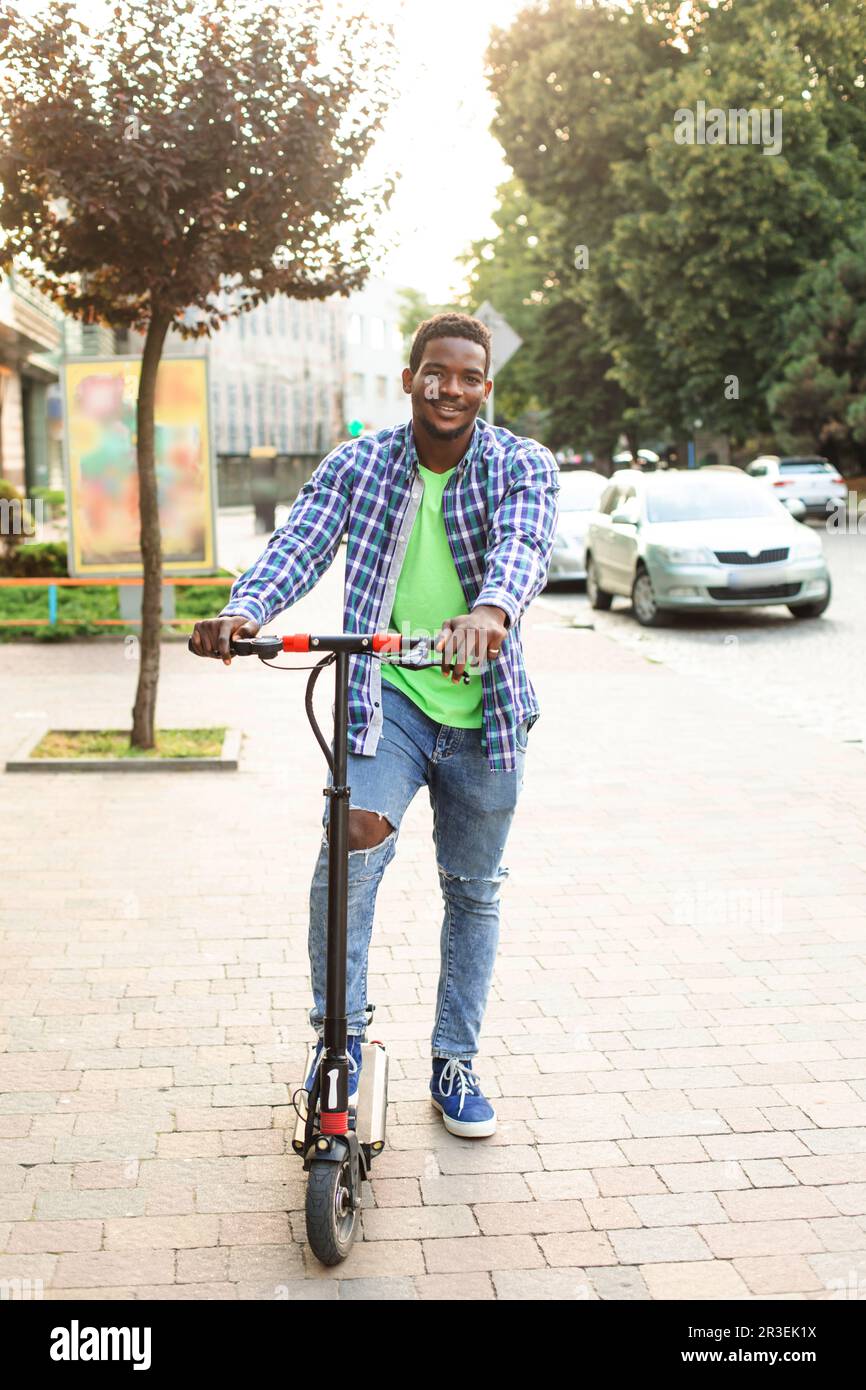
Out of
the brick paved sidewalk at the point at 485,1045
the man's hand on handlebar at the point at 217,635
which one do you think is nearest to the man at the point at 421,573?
the man's hand on handlebar at the point at 217,635

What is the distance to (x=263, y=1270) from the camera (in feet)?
10.1

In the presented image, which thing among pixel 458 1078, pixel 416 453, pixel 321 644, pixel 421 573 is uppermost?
pixel 416 453

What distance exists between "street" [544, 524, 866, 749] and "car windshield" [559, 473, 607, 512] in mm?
1686

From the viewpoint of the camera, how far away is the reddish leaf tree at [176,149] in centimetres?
742

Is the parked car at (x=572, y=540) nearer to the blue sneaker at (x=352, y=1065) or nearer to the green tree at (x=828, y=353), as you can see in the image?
the green tree at (x=828, y=353)

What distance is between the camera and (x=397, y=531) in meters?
3.46

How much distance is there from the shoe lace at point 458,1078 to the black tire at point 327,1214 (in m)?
0.66

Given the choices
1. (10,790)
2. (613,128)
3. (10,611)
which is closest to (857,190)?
(613,128)

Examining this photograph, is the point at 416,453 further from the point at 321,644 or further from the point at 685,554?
the point at 685,554

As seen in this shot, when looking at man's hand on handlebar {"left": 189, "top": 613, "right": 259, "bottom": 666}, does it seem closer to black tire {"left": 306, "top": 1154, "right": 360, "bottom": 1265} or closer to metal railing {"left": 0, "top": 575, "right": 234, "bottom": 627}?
black tire {"left": 306, "top": 1154, "right": 360, "bottom": 1265}

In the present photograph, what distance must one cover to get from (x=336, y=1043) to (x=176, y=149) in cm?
552

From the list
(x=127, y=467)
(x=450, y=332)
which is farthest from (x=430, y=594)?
(x=127, y=467)

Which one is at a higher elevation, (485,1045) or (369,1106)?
(369,1106)
